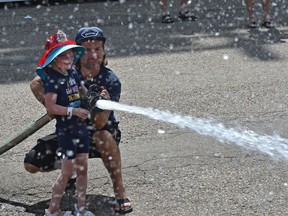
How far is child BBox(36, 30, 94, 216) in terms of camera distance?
14.6ft

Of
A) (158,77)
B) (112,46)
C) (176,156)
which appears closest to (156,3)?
(112,46)

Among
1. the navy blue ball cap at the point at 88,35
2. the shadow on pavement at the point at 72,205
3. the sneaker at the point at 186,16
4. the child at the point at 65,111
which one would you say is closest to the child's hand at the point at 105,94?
the child at the point at 65,111

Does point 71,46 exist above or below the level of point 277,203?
above

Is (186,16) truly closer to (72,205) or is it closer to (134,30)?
(134,30)

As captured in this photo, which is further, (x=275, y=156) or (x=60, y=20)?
(x=60, y=20)

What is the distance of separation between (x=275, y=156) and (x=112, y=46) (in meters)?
4.41

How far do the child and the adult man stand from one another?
0.21 m

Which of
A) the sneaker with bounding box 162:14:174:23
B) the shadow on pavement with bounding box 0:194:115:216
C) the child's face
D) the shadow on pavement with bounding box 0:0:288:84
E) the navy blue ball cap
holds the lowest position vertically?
the shadow on pavement with bounding box 0:0:288:84

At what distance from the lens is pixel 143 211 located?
15.9 feet

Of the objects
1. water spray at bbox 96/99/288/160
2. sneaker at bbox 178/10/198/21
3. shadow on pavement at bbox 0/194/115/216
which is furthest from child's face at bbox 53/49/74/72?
sneaker at bbox 178/10/198/21

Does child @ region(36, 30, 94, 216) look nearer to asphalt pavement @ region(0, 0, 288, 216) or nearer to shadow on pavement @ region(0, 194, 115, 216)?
shadow on pavement @ region(0, 194, 115, 216)

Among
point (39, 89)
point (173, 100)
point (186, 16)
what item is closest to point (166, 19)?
point (186, 16)

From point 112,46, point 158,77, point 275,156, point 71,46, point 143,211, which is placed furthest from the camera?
point 112,46

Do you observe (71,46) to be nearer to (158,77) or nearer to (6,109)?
(6,109)
